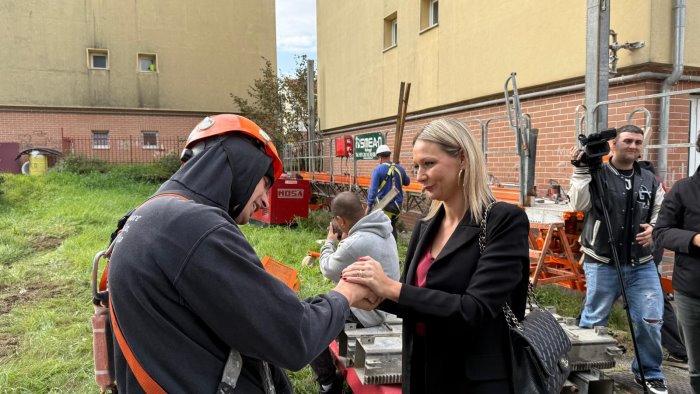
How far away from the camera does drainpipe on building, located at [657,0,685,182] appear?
6031mm

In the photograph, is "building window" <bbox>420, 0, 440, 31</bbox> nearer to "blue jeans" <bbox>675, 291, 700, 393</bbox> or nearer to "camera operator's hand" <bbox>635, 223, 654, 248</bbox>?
"camera operator's hand" <bbox>635, 223, 654, 248</bbox>

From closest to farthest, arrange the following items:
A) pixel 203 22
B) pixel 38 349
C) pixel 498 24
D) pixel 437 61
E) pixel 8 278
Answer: pixel 38 349, pixel 8 278, pixel 498 24, pixel 437 61, pixel 203 22

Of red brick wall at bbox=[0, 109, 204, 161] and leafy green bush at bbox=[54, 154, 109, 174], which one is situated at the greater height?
red brick wall at bbox=[0, 109, 204, 161]

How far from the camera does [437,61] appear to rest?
35.9ft

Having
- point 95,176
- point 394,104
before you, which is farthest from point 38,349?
point 95,176

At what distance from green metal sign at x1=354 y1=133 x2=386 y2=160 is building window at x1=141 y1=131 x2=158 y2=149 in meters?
16.9

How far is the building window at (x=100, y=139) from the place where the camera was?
957 inches

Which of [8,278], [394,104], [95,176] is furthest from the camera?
[95,176]

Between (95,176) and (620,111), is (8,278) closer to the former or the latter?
(620,111)

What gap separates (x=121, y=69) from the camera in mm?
24016

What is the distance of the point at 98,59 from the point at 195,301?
26.8m

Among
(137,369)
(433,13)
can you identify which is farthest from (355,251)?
(433,13)

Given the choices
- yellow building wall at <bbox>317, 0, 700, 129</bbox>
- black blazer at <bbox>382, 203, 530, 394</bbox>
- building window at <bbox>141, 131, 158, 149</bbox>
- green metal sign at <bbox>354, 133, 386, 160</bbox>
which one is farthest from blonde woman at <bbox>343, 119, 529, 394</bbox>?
building window at <bbox>141, 131, 158, 149</bbox>

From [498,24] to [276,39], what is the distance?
1986cm
